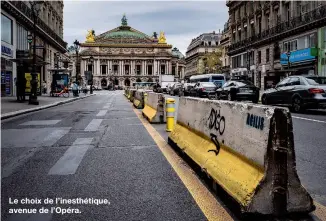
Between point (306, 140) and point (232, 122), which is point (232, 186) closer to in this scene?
point (232, 122)

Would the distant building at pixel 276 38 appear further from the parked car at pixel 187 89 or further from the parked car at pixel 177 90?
the parked car at pixel 177 90

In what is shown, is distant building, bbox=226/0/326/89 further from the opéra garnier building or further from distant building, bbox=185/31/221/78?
the opéra garnier building

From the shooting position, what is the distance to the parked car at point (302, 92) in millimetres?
15383

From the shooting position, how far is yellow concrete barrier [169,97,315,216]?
3.50 meters

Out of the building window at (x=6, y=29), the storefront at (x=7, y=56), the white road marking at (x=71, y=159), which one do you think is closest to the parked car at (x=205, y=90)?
the storefront at (x=7, y=56)

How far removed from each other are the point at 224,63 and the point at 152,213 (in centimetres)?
8404

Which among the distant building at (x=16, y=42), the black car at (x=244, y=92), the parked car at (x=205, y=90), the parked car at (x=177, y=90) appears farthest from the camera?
the parked car at (x=177, y=90)

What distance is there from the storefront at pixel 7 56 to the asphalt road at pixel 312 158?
27357 mm

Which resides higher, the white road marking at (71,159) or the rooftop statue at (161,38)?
the rooftop statue at (161,38)

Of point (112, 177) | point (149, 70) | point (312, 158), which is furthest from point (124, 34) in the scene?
point (112, 177)

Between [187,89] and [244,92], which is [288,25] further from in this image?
[244,92]

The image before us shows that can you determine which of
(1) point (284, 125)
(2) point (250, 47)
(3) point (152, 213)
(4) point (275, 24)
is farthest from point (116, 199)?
(2) point (250, 47)

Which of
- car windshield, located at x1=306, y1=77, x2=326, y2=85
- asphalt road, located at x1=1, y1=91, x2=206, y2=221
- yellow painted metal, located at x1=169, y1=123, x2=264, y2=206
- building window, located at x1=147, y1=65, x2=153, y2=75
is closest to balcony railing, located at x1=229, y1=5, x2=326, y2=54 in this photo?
car windshield, located at x1=306, y1=77, x2=326, y2=85

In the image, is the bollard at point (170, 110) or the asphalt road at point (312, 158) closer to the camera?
the asphalt road at point (312, 158)
